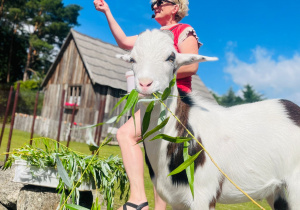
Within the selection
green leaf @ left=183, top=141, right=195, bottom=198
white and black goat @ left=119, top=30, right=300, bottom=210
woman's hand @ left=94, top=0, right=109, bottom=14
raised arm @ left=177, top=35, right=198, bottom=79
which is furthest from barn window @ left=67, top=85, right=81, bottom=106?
green leaf @ left=183, top=141, right=195, bottom=198

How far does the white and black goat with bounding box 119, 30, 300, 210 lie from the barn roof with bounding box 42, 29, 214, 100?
52.0 ft

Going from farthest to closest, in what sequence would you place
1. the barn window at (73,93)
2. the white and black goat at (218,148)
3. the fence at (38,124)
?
1. the barn window at (73,93)
2. the fence at (38,124)
3. the white and black goat at (218,148)

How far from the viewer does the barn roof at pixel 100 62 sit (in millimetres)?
18875

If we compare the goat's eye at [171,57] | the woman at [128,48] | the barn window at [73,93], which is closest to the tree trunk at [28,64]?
the barn window at [73,93]

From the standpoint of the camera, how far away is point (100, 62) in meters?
20.1

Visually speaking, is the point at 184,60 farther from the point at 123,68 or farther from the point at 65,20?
the point at 65,20

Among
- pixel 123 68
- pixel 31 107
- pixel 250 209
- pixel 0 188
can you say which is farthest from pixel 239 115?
pixel 31 107

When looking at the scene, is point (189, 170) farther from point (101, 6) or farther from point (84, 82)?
point (84, 82)

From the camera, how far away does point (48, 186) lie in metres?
3.50

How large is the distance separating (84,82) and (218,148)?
18.1 m

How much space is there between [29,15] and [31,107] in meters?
17.9

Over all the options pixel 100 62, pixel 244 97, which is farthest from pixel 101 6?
pixel 244 97

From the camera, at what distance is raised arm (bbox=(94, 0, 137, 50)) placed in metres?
3.22

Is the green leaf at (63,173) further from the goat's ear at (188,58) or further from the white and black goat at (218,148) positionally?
the goat's ear at (188,58)
